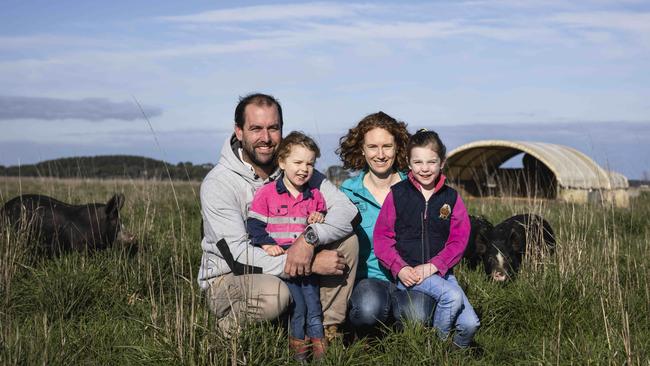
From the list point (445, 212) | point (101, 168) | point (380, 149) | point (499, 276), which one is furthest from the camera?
point (101, 168)

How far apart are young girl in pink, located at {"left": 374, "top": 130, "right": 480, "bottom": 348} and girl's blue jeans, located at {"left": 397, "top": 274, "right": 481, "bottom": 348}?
0.03 ft

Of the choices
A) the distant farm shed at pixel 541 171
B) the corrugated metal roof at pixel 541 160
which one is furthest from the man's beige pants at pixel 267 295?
the corrugated metal roof at pixel 541 160

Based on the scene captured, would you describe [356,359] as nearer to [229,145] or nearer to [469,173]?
[229,145]

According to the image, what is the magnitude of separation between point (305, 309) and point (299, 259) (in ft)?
1.18

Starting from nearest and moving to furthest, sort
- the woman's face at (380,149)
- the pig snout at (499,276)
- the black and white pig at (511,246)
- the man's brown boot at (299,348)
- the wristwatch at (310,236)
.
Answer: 1. the man's brown boot at (299,348)
2. the wristwatch at (310,236)
3. the woman's face at (380,149)
4. the pig snout at (499,276)
5. the black and white pig at (511,246)

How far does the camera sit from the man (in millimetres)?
4312

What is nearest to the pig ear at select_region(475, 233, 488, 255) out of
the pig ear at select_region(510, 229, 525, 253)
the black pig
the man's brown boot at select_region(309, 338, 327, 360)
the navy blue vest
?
the black pig

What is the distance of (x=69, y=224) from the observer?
6.99 meters

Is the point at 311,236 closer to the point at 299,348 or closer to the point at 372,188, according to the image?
the point at 299,348

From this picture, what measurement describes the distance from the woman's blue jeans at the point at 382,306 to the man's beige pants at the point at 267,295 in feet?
0.30

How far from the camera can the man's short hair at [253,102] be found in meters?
4.89

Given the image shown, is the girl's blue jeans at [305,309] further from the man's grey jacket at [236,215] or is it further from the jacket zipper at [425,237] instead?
the jacket zipper at [425,237]

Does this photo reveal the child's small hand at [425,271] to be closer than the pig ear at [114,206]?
Yes

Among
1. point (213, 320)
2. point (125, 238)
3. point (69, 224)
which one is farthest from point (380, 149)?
point (69, 224)
